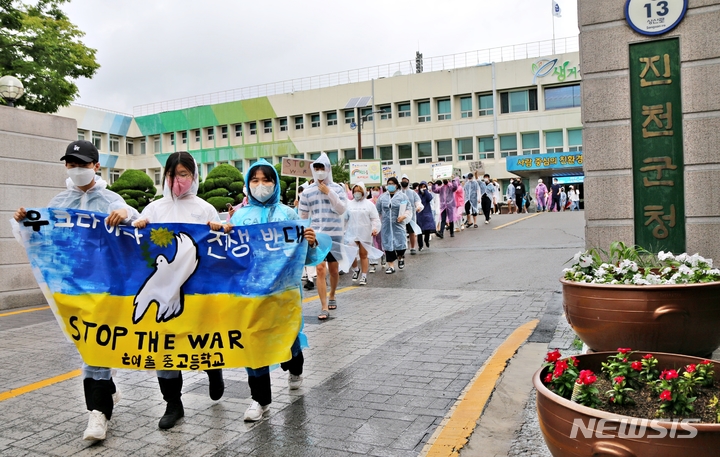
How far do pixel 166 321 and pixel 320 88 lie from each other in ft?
167

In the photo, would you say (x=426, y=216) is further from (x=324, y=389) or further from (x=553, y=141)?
(x=553, y=141)

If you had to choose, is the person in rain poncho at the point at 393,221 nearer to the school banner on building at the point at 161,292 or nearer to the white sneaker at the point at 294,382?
the white sneaker at the point at 294,382

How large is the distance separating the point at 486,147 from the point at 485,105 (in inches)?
125

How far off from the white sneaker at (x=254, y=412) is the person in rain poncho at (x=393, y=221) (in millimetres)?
8863

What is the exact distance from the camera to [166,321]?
13.6ft

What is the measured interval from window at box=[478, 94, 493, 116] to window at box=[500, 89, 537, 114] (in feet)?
2.72

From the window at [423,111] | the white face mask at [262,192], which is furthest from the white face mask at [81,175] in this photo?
the window at [423,111]

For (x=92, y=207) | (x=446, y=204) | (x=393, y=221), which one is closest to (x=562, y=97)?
(x=446, y=204)

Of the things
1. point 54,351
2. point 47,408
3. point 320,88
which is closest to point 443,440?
point 47,408

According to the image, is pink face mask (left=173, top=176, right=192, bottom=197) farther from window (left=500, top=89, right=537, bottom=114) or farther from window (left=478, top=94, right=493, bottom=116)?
window (left=478, top=94, right=493, bottom=116)

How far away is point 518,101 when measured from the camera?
4716cm

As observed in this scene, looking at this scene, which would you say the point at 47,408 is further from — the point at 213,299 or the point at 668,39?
the point at 668,39

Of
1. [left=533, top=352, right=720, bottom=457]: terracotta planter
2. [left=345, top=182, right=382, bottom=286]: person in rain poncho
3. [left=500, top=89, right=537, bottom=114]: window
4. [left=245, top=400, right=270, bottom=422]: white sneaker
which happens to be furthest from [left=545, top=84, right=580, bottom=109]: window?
[left=533, top=352, right=720, bottom=457]: terracotta planter

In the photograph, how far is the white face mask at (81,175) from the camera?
14.3ft
